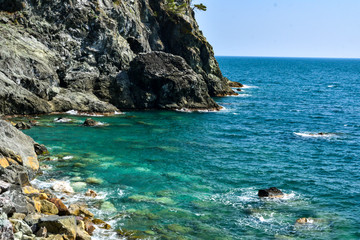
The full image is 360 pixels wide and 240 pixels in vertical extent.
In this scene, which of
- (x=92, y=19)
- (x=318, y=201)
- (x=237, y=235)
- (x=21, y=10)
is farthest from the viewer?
(x=92, y=19)

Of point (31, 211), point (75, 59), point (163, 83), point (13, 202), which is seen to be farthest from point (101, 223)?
point (75, 59)

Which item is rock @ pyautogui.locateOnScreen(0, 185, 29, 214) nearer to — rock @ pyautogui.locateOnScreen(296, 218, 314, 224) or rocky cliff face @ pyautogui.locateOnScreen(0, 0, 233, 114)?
rock @ pyautogui.locateOnScreen(296, 218, 314, 224)

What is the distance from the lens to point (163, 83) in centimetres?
6900

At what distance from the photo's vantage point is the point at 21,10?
6084 cm

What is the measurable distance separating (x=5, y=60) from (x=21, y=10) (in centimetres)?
1332

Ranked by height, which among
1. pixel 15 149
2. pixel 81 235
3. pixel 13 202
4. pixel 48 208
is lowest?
pixel 81 235

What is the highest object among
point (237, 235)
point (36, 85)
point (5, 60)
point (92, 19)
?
point (92, 19)

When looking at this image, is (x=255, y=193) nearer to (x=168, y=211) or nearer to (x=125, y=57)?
(x=168, y=211)

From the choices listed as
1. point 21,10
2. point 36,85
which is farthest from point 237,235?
point 21,10

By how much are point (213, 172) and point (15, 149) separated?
18.3 meters

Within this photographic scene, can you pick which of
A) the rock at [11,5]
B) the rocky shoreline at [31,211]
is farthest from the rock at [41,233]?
the rock at [11,5]

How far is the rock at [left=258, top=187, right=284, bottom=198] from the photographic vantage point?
28630 millimetres

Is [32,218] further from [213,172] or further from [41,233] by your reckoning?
[213,172]

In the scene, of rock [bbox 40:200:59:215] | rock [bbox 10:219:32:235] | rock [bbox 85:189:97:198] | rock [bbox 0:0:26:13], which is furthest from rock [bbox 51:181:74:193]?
rock [bbox 0:0:26:13]
